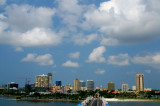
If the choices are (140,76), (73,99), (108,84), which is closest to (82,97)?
(73,99)

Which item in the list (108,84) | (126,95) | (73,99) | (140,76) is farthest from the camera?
(108,84)

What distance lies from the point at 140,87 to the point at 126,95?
227 ft

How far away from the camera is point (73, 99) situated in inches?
3620

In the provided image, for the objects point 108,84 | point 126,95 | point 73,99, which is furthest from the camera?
point 108,84

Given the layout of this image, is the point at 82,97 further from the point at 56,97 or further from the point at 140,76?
the point at 140,76

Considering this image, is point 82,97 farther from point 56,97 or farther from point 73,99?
point 56,97

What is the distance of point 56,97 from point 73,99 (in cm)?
1071

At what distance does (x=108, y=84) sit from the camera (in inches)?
7869

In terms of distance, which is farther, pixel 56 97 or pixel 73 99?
pixel 56 97

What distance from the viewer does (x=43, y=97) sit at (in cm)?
10056

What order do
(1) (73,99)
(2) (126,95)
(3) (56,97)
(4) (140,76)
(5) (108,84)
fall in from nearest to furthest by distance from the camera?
(1) (73,99), (3) (56,97), (2) (126,95), (4) (140,76), (5) (108,84)

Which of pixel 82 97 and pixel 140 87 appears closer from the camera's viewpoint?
pixel 82 97

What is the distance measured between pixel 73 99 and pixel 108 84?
369ft

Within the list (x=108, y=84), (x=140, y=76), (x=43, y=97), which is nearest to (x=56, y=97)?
(x=43, y=97)
